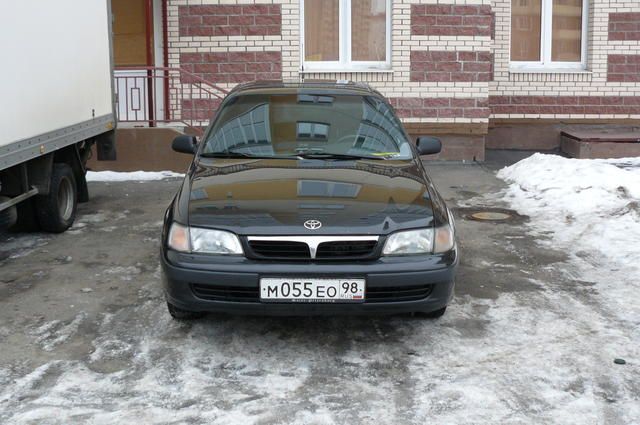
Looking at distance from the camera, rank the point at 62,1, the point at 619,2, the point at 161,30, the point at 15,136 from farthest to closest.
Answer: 1. the point at 619,2
2. the point at 161,30
3. the point at 62,1
4. the point at 15,136

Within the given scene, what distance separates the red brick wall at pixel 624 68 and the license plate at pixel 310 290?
11.2 metres

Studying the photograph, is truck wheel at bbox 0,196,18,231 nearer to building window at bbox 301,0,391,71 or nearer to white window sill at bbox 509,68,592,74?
building window at bbox 301,0,391,71

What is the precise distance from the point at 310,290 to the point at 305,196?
0.67 m

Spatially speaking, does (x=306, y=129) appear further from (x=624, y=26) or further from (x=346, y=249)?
Answer: (x=624, y=26)

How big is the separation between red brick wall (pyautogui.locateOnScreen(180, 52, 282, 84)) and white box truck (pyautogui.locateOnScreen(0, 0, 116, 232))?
3798 millimetres

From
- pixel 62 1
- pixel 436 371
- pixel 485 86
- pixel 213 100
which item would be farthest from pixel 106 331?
pixel 485 86

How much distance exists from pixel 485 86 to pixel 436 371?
926 cm

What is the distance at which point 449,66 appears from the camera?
42.8ft

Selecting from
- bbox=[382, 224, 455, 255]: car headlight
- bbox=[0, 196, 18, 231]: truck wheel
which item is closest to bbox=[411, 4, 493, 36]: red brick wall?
bbox=[0, 196, 18, 231]: truck wheel

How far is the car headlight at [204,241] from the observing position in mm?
4637

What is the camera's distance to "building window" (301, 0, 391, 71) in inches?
527

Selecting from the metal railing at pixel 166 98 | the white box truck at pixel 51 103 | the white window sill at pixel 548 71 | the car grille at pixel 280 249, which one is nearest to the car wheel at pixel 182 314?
the car grille at pixel 280 249

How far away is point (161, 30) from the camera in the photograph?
13.1 metres

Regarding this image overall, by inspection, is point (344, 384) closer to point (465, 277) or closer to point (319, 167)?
point (319, 167)
